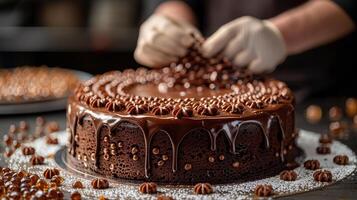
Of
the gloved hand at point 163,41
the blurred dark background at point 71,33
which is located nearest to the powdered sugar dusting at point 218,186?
the gloved hand at point 163,41

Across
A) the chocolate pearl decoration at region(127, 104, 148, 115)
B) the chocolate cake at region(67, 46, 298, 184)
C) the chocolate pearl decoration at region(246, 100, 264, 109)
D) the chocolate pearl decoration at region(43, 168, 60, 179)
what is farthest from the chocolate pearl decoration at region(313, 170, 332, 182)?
the chocolate pearl decoration at region(43, 168, 60, 179)

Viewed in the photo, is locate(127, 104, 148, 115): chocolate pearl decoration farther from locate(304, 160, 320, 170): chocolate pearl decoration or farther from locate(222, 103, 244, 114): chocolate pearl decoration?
locate(304, 160, 320, 170): chocolate pearl decoration

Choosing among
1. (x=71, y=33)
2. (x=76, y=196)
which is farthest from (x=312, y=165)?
(x=71, y=33)

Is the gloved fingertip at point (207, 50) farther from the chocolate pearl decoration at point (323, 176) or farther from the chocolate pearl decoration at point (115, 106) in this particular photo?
the chocolate pearl decoration at point (323, 176)

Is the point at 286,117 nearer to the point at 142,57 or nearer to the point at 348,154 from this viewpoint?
the point at 348,154

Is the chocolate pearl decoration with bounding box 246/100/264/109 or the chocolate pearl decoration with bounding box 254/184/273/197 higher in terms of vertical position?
the chocolate pearl decoration with bounding box 246/100/264/109

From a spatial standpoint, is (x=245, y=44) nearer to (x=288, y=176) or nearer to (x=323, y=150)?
(x=323, y=150)
